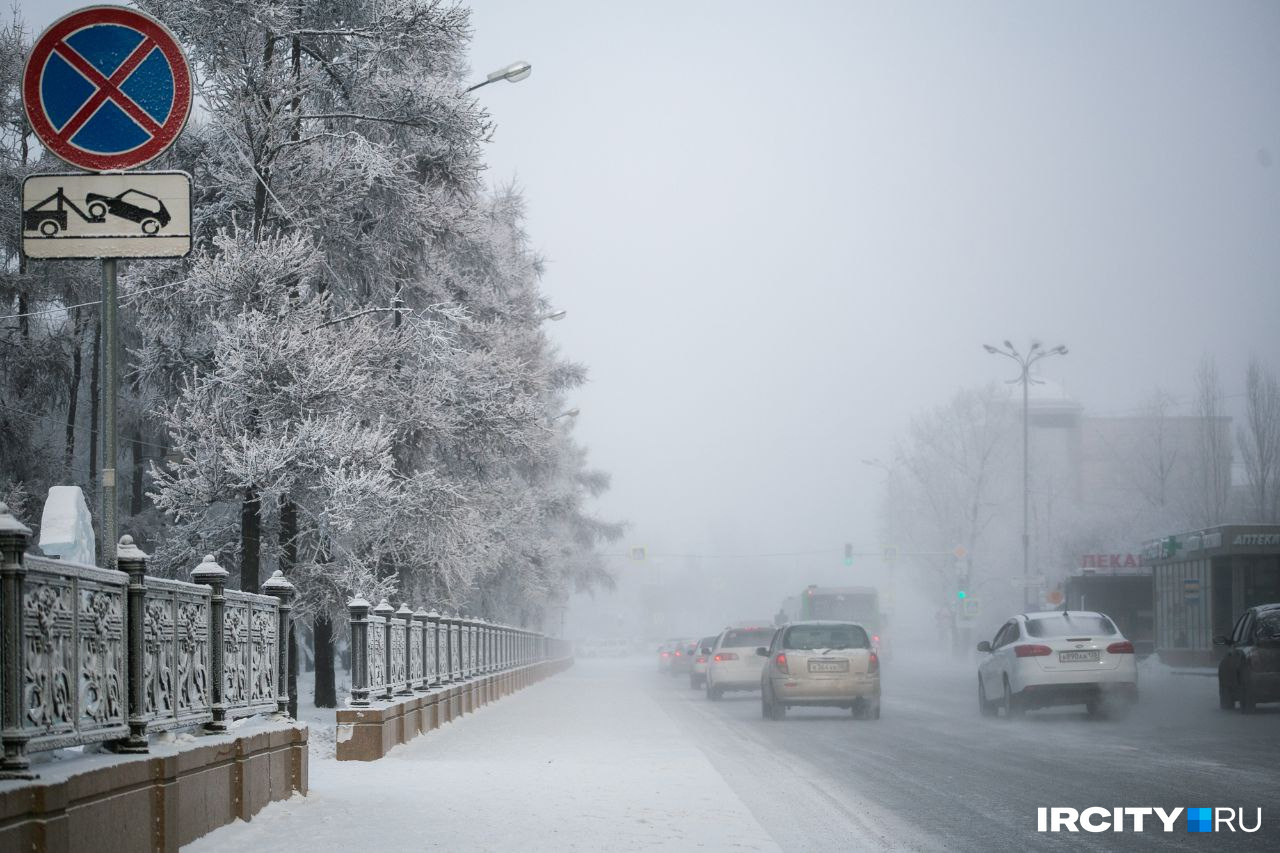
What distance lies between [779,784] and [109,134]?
9024 mm

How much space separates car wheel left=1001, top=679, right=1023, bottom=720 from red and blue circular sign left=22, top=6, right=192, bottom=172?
18.1 meters

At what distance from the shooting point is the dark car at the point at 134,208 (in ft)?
24.7

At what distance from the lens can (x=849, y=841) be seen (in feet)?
32.4

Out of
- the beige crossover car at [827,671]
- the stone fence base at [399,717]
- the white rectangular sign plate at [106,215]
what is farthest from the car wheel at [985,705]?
the white rectangular sign plate at [106,215]

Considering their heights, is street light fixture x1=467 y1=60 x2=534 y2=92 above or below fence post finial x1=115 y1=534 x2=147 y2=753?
above

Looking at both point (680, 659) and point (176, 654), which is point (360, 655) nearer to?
point (176, 654)

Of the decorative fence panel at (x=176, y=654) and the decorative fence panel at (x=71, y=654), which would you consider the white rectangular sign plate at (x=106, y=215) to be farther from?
the decorative fence panel at (x=176, y=654)

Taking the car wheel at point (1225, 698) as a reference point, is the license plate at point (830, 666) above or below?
above

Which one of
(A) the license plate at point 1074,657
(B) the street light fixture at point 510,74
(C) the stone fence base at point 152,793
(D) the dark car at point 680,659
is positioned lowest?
(D) the dark car at point 680,659

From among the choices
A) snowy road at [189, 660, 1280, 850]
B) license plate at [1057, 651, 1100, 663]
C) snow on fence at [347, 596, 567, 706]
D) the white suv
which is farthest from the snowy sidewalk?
license plate at [1057, 651, 1100, 663]

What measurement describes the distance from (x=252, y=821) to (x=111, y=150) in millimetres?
4695

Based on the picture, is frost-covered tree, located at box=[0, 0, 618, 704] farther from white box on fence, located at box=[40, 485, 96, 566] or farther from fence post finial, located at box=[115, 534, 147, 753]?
fence post finial, located at box=[115, 534, 147, 753]

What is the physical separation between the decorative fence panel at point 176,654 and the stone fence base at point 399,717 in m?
6.88

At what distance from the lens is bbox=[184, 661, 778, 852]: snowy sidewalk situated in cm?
952
